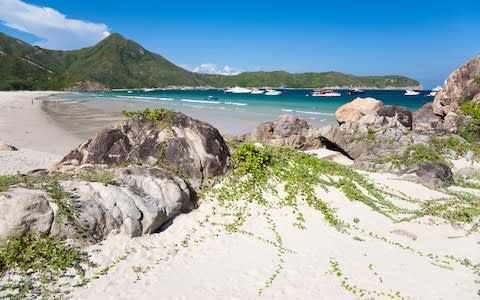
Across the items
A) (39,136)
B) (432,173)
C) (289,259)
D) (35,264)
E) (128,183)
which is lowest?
(289,259)

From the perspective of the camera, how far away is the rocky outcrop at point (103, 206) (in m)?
8.30

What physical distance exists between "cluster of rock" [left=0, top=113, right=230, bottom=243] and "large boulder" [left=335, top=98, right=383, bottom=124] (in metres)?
27.5

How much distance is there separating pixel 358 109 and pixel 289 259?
106 ft

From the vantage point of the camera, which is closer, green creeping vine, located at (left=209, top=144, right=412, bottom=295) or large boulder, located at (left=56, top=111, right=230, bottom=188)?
green creeping vine, located at (left=209, top=144, right=412, bottom=295)

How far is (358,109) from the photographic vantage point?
38812 millimetres

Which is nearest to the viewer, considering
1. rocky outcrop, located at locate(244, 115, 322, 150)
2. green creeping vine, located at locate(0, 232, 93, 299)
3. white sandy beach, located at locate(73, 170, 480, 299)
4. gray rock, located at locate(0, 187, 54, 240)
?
green creeping vine, located at locate(0, 232, 93, 299)

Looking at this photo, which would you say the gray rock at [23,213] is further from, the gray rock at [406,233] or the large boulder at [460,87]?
the large boulder at [460,87]

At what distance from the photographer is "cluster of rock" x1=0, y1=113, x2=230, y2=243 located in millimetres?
8578

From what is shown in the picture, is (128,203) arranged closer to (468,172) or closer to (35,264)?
(35,264)

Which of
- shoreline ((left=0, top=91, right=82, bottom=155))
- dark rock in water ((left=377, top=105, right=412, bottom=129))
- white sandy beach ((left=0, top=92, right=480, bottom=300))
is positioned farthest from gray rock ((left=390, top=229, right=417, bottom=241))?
dark rock in water ((left=377, top=105, right=412, bottom=129))

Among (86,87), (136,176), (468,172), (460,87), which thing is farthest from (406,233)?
(86,87)

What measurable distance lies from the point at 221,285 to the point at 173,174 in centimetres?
506

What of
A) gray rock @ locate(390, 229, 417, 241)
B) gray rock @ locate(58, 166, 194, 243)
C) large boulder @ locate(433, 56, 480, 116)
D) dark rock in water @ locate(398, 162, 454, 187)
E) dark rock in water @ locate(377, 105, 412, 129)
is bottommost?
gray rock @ locate(390, 229, 417, 241)

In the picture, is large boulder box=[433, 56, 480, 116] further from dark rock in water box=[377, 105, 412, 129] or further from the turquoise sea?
the turquoise sea
